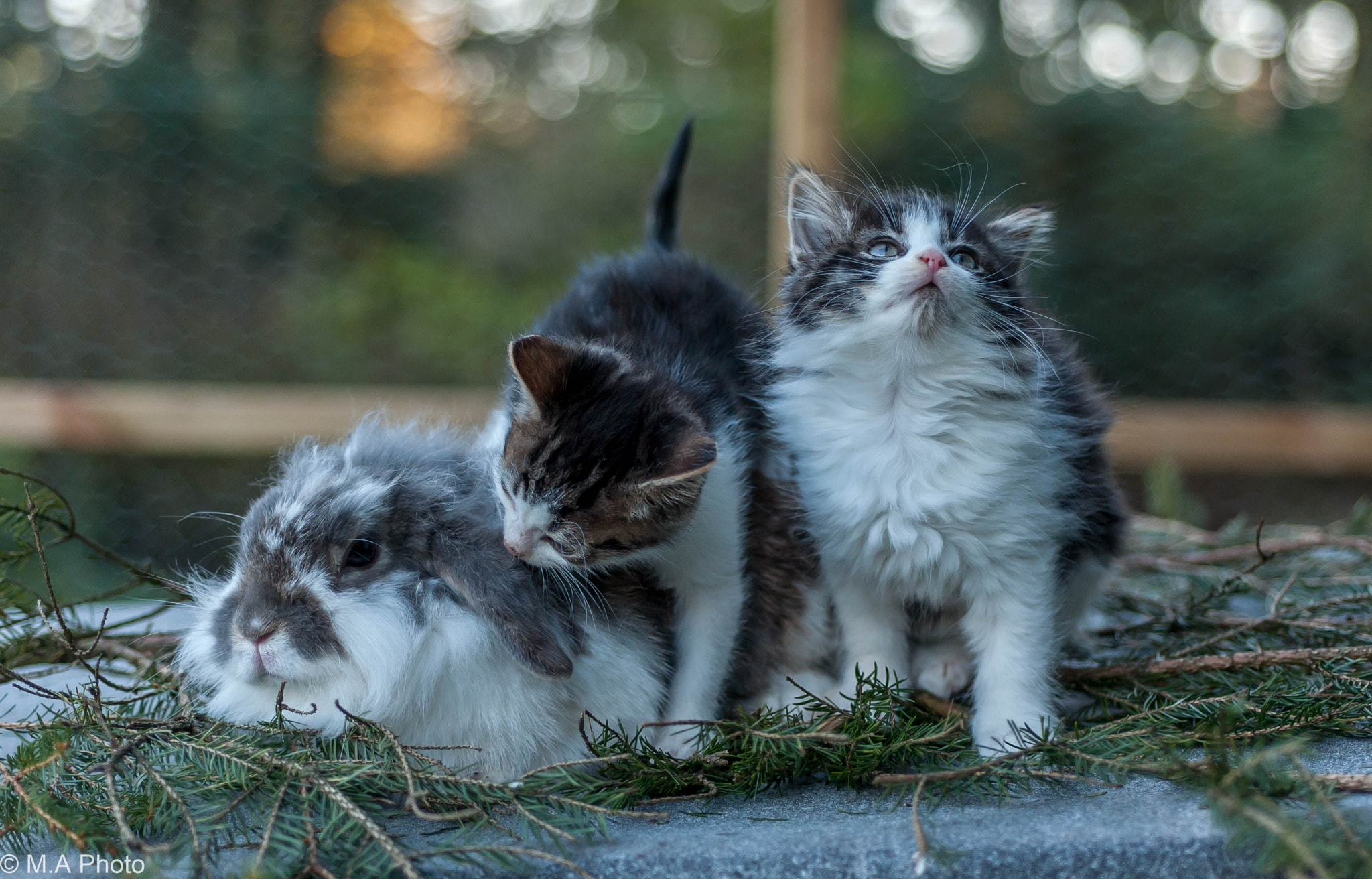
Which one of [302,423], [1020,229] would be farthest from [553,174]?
[1020,229]

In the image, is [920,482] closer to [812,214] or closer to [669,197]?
[812,214]

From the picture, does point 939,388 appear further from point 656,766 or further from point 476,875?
point 476,875

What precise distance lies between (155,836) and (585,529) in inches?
18.8

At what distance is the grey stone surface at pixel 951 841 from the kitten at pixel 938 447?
0.16 meters

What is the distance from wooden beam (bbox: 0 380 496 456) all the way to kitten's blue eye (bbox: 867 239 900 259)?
5.39ft

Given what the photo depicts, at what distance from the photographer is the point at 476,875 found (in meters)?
0.86

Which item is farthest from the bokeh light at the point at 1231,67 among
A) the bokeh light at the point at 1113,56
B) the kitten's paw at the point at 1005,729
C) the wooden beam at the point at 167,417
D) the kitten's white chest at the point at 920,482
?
the kitten's paw at the point at 1005,729

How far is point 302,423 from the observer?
8.89 ft

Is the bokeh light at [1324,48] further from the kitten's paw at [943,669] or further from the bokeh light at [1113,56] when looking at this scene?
the kitten's paw at [943,669]

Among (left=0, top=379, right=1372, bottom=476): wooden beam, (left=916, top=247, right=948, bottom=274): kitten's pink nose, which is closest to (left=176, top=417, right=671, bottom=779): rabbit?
(left=916, top=247, right=948, bottom=274): kitten's pink nose

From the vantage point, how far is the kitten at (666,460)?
1.07m

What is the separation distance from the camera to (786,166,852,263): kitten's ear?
1294mm

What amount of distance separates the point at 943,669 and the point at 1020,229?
0.57m

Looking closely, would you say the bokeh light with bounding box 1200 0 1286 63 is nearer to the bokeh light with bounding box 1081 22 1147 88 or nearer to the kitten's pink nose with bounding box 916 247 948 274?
the bokeh light with bounding box 1081 22 1147 88
